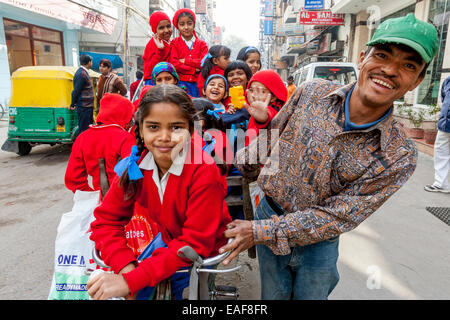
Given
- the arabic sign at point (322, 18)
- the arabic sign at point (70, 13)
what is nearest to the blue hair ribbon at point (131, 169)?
the arabic sign at point (70, 13)

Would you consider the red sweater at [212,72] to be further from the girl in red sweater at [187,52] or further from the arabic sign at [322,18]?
the arabic sign at [322,18]

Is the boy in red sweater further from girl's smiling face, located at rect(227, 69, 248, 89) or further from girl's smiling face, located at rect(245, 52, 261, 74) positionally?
girl's smiling face, located at rect(245, 52, 261, 74)

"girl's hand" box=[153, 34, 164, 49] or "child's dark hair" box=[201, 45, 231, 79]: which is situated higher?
"girl's hand" box=[153, 34, 164, 49]

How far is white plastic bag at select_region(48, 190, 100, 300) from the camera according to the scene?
190 centimetres

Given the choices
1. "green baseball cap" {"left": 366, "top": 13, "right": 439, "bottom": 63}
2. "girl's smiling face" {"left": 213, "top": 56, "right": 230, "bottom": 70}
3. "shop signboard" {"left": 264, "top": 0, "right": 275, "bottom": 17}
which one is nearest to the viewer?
"green baseball cap" {"left": 366, "top": 13, "right": 439, "bottom": 63}

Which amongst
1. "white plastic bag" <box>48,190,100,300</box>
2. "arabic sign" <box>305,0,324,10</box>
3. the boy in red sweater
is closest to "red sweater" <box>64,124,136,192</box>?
the boy in red sweater

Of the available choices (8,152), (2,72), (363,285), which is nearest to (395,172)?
(363,285)

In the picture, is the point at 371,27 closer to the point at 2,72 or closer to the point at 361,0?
the point at 361,0

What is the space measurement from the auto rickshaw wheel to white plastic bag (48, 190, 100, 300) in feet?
19.7

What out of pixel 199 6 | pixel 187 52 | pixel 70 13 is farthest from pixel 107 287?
pixel 199 6

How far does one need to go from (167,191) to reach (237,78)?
1.85 meters

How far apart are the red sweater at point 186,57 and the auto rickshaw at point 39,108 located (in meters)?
3.85

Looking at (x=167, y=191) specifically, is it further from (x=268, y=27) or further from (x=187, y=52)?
(x=268, y=27)

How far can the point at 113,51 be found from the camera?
2169 cm
